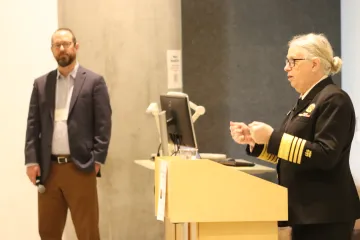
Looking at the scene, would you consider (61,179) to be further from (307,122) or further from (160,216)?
(307,122)

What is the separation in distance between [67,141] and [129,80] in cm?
117

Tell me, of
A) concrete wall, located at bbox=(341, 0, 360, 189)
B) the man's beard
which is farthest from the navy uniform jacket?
concrete wall, located at bbox=(341, 0, 360, 189)

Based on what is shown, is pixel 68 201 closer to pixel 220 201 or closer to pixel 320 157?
pixel 220 201

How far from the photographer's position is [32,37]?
15.3 feet

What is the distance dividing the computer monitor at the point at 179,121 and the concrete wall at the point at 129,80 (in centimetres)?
132

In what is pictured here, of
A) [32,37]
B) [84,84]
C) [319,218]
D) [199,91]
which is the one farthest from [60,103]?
[319,218]

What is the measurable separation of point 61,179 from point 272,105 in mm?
2162

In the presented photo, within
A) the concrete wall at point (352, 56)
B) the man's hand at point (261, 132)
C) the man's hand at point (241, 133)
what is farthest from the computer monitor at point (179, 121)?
the concrete wall at point (352, 56)

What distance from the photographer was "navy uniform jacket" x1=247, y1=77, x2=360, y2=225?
2443 mm

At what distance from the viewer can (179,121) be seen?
3.57 m

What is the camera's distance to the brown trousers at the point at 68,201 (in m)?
4.07

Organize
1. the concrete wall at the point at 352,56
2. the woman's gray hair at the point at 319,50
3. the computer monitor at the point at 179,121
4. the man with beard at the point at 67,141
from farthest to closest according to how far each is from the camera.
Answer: the concrete wall at the point at 352,56 → the man with beard at the point at 67,141 → the computer monitor at the point at 179,121 → the woman's gray hair at the point at 319,50

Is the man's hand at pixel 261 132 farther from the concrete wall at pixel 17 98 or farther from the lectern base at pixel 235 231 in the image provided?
the concrete wall at pixel 17 98

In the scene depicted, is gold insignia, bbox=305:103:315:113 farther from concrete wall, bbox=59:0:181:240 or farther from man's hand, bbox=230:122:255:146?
concrete wall, bbox=59:0:181:240
